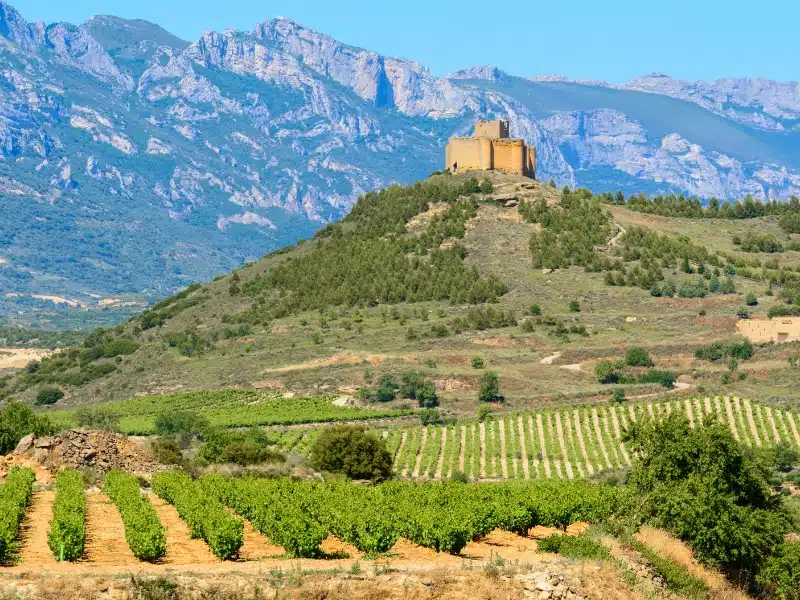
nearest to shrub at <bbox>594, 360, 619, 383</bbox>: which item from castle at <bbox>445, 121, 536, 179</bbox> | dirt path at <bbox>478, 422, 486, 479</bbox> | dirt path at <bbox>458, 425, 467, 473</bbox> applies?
dirt path at <bbox>478, 422, 486, 479</bbox>

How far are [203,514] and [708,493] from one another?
1578 cm

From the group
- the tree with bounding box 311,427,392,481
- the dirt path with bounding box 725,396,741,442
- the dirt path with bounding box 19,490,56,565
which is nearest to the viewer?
the dirt path with bounding box 19,490,56,565

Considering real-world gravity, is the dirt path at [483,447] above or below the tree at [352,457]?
below

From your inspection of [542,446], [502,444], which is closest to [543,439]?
[542,446]

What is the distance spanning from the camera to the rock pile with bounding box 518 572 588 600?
34719 millimetres

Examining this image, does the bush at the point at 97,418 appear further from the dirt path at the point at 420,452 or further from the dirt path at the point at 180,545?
the dirt path at the point at 180,545

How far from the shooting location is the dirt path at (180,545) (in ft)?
122

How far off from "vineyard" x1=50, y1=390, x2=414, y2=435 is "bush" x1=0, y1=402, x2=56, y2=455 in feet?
94.1

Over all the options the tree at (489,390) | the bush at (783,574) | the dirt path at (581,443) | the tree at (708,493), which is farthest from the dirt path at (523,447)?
the bush at (783,574)

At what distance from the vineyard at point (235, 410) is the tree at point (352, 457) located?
3327 cm

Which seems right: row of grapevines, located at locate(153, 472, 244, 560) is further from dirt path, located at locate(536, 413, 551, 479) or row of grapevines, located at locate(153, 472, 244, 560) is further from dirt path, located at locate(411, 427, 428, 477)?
dirt path, located at locate(536, 413, 551, 479)

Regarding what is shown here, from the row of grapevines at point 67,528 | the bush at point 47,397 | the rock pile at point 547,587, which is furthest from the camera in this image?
the bush at point 47,397

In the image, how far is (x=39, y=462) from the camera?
190ft

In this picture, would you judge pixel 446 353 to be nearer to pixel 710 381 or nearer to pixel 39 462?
pixel 710 381
